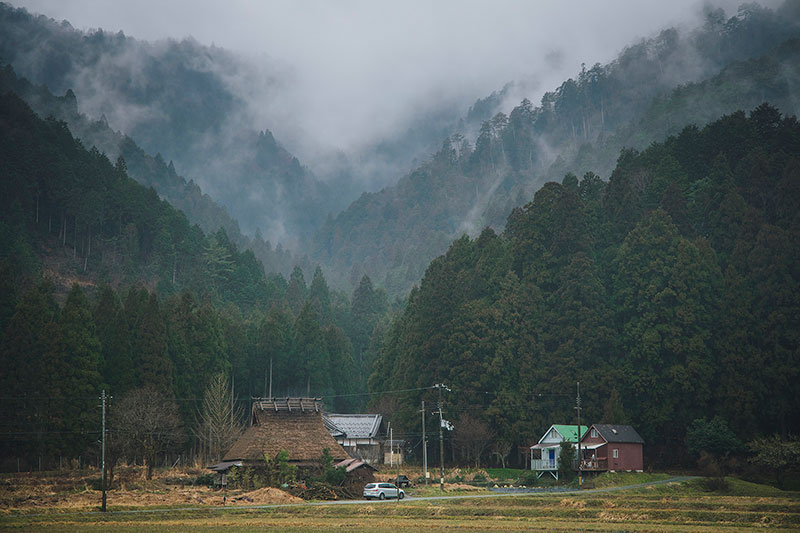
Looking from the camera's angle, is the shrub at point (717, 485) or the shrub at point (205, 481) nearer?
the shrub at point (717, 485)

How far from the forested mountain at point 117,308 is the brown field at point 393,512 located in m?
18.6

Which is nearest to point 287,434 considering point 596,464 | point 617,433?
point 596,464


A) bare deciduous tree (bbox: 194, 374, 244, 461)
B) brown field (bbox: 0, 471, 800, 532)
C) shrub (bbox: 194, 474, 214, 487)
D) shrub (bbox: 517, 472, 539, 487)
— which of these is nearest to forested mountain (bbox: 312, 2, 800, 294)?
shrub (bbox: 517, 472, 539, 487)

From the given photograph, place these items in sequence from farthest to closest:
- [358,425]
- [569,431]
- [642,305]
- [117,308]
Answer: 1. [358,425]
2. [117,308]
3. [642,305]
4. [569,431]

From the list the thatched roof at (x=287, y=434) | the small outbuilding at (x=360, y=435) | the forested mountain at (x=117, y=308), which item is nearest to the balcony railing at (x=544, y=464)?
the small outbuilding at (x=360, y=435)

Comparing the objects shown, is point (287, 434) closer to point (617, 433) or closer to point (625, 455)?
point (617, 433)

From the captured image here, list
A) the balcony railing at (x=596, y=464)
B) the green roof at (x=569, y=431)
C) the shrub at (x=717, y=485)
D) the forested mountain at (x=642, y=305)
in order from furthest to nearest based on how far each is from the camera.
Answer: the forested mountain at (x=642, y=305)
the green roof at (x=569, y=431)
the balcony railing at (x=596, y=464)
the shrub at (x=717, y=485)

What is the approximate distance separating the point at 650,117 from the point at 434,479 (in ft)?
390

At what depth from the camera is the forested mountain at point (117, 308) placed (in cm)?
6775

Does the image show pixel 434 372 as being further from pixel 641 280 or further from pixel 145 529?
pixel 145 529

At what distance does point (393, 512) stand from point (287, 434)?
1660 cm

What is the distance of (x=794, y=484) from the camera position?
2197 inches

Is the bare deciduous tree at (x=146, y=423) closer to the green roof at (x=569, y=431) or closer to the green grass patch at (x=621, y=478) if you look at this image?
the green grass patch at (x=621, y=478)

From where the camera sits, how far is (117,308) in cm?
8094
